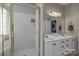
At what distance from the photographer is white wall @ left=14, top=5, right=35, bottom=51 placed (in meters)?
1.18

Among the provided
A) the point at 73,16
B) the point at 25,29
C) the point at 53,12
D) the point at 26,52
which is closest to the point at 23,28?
the point at 25,29

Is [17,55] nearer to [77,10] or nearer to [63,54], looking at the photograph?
[63,54]

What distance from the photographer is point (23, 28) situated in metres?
1.20

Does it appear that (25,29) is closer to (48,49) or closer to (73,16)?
(48,49)

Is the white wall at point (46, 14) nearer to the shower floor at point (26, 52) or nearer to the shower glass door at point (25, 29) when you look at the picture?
the shower glass door at point (25, 29)

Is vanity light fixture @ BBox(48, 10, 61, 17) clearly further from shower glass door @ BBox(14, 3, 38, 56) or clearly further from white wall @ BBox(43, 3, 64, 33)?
shower glass door @ BBox(14, 3, 38, 56)

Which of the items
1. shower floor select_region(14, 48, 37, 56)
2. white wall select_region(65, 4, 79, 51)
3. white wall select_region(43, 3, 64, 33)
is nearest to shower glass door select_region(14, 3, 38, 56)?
shower floor select_region(14, 48, 37, 56)

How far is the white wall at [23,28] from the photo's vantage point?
1.18m

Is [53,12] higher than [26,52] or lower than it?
higher

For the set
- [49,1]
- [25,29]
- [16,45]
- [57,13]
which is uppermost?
[49,1]

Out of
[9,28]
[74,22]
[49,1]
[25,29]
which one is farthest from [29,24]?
[74,22]

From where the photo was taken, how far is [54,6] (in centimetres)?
119

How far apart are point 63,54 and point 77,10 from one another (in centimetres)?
47

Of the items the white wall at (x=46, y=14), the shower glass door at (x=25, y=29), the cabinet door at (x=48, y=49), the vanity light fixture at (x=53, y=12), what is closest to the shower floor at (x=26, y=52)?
the shower glass door at (x=25, y=29)
